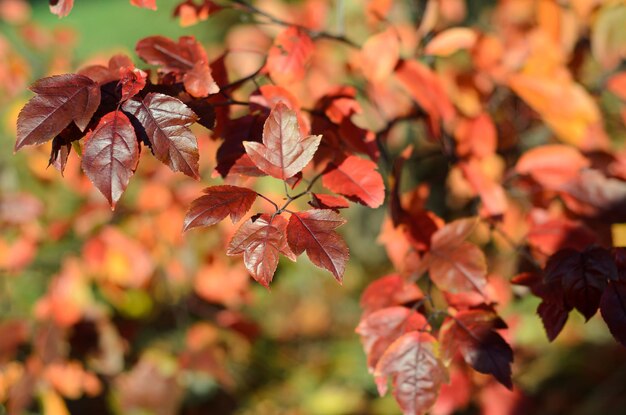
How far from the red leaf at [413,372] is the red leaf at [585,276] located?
0.22 m

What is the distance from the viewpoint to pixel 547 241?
118 centimetres

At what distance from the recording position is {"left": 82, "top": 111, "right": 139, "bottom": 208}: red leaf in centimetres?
75

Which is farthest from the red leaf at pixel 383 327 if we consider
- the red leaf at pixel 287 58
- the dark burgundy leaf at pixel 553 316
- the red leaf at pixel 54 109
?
the red leaf at pixel 54 109

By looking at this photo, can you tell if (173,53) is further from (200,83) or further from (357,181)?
(357,181)

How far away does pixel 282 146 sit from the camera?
813 mm

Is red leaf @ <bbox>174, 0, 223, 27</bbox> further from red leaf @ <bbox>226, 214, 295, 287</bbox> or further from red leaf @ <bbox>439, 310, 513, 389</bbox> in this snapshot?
red leaf @ <bbox>439, 310, 513, 389</bbox>

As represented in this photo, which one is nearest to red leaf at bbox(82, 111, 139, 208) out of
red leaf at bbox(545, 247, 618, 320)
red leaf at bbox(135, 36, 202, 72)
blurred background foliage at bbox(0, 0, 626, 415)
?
red leaf at bbox(135, 36, 202, 72)

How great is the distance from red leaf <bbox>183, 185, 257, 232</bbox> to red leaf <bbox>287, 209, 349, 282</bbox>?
0.23 ft

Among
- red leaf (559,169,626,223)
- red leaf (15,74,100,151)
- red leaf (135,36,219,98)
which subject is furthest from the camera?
red leaf (559,169,626,223)

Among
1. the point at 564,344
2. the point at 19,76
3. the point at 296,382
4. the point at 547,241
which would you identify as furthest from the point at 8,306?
the point at 564,344

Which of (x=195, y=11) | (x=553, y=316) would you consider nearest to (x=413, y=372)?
(x=553, y=316)

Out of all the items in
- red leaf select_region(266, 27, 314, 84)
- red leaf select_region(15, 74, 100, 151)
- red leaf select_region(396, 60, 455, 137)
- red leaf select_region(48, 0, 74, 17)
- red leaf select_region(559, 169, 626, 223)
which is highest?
red leaf select_region(48, 0, 74, 17)

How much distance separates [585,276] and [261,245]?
0.46 metres

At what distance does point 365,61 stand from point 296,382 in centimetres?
172
